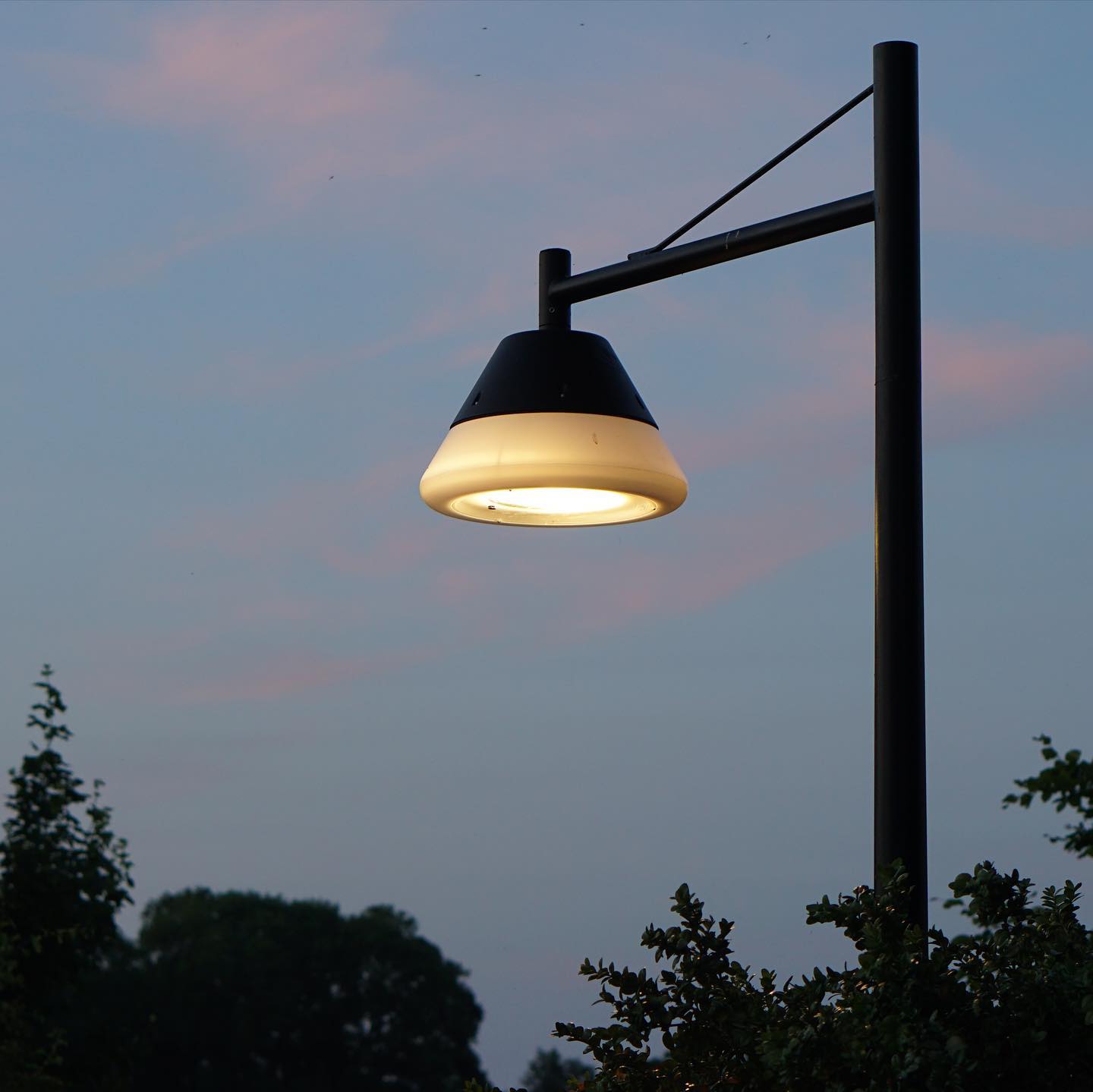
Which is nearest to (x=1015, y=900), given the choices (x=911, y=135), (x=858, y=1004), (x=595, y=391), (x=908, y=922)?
(x=908, y=922)

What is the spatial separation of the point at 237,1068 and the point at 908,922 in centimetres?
6646

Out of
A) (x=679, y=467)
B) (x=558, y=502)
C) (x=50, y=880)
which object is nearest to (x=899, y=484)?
(x=679, y=467)

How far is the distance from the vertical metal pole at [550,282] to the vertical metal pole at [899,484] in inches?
44.2

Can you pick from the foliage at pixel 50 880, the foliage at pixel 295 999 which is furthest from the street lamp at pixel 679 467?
the foliage at pixel 295 999

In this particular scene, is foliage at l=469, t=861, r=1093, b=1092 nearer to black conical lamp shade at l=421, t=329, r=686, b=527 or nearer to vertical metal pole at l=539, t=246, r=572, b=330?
black conical lamp shade at l=421, t=329, r=686, b=527

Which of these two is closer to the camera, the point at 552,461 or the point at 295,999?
the point at 552,461

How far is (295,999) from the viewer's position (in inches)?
2694

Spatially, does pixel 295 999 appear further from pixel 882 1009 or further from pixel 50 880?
pixel 882 1009

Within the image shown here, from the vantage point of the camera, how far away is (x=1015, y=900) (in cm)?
401

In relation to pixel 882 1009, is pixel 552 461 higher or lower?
higher

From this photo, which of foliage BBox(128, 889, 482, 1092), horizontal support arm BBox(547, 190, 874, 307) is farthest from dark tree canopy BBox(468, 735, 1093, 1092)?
foliage BBox(128, 889, 482, 1092)

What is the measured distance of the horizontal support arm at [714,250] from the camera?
4.32 meters

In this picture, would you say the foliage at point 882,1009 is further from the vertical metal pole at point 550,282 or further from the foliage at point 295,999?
the foliage at point 295,999

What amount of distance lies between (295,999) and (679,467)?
67.9 metres
